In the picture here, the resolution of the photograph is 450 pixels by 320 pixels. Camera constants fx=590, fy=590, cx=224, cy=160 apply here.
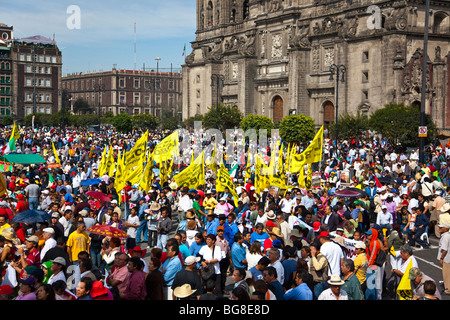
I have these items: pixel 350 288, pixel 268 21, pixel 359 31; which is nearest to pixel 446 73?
pixel 359 31

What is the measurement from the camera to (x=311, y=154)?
21828mm

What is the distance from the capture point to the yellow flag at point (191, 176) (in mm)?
19066

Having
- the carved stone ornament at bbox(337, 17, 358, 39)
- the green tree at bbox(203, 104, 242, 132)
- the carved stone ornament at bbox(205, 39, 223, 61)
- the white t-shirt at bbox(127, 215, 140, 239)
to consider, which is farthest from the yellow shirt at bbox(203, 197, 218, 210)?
the carved stone ornament at bbox(205, 39, 223, 61)

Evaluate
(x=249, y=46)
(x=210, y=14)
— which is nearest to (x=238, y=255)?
(x=249, y=46)

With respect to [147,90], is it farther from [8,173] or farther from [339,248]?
[339,248]

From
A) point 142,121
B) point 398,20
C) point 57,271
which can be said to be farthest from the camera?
point 142,121

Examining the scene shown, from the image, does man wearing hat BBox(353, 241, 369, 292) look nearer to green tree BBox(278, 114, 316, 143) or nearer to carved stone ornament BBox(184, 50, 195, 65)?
green tree BBox(278, 114, 316, 143)

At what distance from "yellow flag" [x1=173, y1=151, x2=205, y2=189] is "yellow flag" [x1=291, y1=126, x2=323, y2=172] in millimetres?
4147

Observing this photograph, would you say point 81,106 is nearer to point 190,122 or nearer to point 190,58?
point 190,58

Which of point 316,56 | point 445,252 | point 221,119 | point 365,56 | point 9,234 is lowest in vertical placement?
point 445,252

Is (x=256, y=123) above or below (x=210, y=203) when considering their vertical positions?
above

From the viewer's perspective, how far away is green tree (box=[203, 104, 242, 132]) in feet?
198

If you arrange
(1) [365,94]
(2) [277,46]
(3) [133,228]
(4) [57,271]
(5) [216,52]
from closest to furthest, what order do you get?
(4) [57,271] → (3) [133,228] → (1) [365,94] → (2) [277,46] → (5) [216,52]

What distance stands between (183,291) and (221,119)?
51.6 metres
